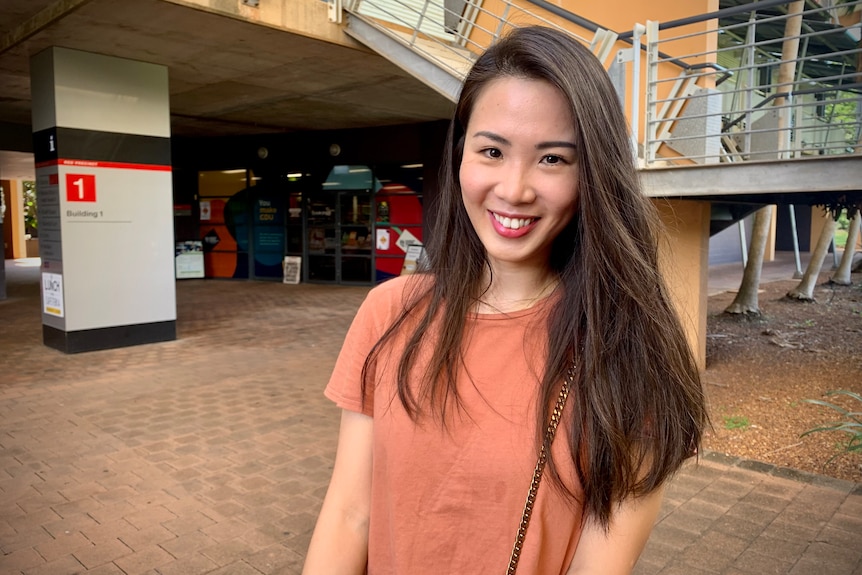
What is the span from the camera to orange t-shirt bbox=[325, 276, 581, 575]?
117 cm

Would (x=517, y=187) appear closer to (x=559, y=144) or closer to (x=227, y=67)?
(x=559, y=144)

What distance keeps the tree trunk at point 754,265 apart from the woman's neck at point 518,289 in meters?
8.13

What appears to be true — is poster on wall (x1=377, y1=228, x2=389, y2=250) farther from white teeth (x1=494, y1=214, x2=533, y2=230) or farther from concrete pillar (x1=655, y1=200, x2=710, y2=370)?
white teeth (x1=494, y1=214, x2=533, y2=230)

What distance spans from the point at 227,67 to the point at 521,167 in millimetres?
8464

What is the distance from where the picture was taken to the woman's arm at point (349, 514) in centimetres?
136

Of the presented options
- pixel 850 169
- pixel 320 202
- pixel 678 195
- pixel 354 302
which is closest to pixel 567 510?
pixel 850 169

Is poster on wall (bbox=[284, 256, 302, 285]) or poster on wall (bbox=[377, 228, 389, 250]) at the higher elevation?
poster on wall (bbox=[377, 228, 389, 250])

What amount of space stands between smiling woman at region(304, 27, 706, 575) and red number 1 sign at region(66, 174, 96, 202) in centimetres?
743

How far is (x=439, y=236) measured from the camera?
152cm

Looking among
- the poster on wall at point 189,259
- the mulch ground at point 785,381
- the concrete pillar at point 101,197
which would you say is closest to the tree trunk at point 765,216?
the mulch ground at point 785,381

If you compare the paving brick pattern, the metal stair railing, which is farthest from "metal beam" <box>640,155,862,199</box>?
the paving brick pattern

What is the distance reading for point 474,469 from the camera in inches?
46.8

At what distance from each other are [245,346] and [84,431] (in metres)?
3.35

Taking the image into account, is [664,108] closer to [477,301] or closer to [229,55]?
[229,55]
